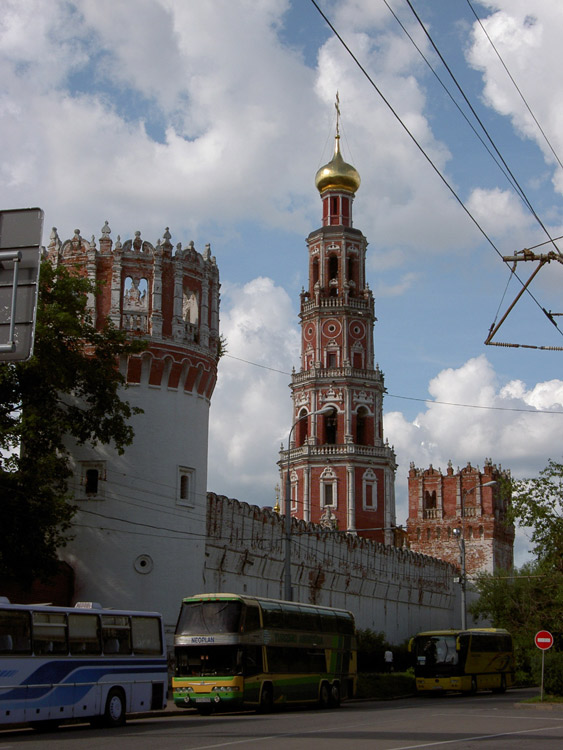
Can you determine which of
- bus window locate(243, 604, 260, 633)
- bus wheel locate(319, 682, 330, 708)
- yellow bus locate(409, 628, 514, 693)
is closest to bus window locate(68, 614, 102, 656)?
bus window locate(243, 604, 260, 633)

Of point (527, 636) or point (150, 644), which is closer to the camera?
point (150, 644)

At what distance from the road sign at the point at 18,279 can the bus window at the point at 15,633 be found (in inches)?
337

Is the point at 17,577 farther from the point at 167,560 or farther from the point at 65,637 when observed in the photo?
the point at 65,637

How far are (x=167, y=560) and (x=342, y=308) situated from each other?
153ft

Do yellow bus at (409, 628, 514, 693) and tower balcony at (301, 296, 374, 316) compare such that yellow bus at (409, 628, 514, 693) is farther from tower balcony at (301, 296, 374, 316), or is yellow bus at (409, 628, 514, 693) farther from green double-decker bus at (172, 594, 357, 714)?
tower balcony at (301, 296, 374, 316)

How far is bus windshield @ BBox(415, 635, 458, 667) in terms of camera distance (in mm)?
40969

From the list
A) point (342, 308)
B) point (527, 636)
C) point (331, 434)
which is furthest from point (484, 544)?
point (527, 636)

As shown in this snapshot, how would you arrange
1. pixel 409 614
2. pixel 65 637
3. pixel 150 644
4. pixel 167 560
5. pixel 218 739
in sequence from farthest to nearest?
pixel 409 614 → pixel 167 560 → pixel 150 644 → pixel 65 637 → pixel 218 739

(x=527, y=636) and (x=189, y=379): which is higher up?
(x=189, y=379)

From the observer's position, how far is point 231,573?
43.3 m

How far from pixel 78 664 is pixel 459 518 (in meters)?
65.9

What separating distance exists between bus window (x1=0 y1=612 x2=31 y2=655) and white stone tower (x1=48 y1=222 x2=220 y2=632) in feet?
50.7

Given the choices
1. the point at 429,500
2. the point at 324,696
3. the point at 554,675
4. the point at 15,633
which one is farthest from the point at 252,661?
the point at 429,500

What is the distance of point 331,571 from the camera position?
180 ft
